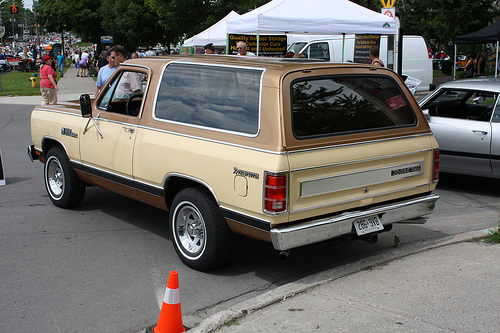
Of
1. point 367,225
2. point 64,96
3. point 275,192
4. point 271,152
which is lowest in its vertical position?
point 367,225

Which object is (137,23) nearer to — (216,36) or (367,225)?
(216,36)

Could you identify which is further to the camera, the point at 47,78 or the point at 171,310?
the point at 47,78

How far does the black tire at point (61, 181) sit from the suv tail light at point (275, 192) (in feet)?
11.1

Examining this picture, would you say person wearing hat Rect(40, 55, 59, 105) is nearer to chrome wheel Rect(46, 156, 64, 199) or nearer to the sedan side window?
chrome wheel Rect(46, 156, 64, 199)

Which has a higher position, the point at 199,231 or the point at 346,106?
the point at 346,106

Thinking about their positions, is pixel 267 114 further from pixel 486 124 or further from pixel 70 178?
pixel 486 124

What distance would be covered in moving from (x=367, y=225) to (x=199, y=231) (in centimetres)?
149

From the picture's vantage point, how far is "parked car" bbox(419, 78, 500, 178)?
7.73 meters

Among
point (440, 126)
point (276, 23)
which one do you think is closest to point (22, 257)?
point (440, 126)

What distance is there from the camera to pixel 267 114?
4402 millimetres

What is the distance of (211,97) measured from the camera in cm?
501

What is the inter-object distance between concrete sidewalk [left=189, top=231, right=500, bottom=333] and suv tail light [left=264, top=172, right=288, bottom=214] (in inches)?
27.4

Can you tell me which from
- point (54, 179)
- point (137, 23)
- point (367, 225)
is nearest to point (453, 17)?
point (54, 179)

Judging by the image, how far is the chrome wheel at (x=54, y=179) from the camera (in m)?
7.05
